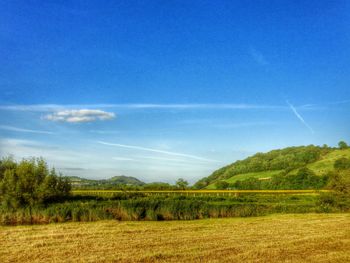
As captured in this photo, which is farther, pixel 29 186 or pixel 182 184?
pixel 182 184

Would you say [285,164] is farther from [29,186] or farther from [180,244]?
[180,244]

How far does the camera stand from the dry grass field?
11891 millimetres

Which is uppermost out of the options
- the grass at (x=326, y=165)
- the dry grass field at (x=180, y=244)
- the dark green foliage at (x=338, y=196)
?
the grass at (x=326, y=165)

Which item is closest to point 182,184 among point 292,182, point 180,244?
point 292,182

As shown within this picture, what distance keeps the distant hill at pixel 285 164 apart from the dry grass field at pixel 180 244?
2586 inches

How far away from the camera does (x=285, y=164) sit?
114 metres

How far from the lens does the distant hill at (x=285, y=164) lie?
95675 mm

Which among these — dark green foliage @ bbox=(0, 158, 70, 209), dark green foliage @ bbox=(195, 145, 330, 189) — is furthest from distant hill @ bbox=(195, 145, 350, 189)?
dark green foliage @ bbox=(0, 158, 70, 209)

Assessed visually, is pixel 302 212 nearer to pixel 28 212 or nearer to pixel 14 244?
pixel 28 212

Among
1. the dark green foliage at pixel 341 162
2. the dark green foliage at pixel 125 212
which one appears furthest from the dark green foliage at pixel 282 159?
the dark green foliage at pixel 125 212

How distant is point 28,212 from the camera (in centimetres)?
2402

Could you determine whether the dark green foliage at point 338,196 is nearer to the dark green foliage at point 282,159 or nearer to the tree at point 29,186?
the tree at point 29,186

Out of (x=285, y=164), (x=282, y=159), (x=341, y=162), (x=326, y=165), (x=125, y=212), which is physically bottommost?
(x=125, y=212)

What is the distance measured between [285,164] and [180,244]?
105781mm
